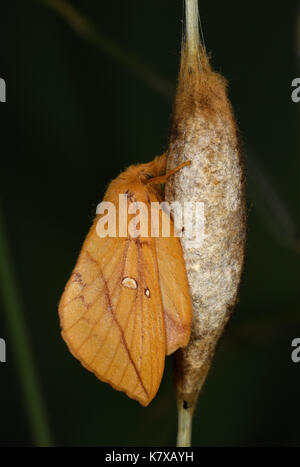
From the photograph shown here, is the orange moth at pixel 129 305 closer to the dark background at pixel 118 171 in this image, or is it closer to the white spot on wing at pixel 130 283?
the white spot on wing at pixel 130 283

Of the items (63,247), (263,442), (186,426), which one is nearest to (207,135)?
(186,426)

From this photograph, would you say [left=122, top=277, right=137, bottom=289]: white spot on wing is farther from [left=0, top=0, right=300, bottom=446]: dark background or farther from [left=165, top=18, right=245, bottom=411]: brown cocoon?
[left=0, top=0, right=300, bottom=446]: dark background

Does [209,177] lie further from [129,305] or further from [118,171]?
[118,171]

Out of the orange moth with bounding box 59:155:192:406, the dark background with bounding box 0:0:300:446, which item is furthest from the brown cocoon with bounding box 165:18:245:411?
the dark background with bounding box 0:0:300:446

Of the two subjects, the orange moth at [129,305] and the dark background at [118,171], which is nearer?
the orange moth at [129,305]

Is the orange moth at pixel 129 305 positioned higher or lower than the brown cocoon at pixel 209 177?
lower

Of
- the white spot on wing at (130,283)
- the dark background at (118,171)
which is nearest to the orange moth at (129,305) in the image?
the white spot on wing at (130,283)

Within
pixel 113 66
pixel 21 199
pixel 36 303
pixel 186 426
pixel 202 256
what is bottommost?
pixel 186 426

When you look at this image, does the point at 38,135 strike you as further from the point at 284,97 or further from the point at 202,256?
the point at 202,256
